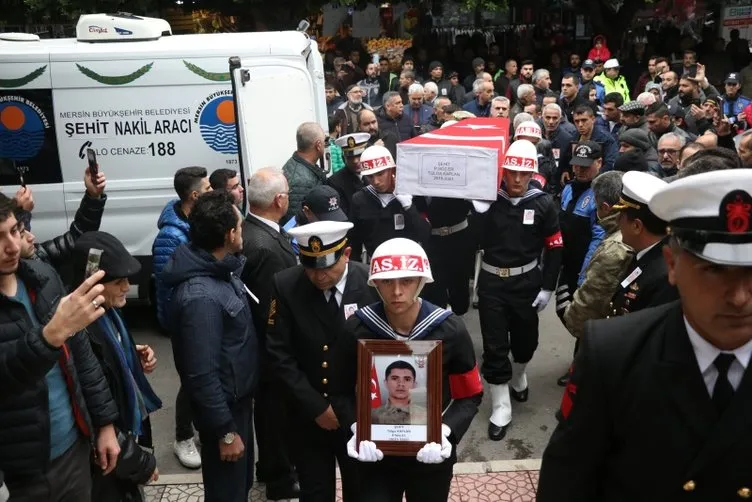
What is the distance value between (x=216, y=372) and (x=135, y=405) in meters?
0.42

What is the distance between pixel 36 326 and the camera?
309 cm

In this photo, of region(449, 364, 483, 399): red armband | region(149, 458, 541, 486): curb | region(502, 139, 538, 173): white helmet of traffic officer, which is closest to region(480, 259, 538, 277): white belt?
region(502, 139, 538, 173): white helmet of traffic officer

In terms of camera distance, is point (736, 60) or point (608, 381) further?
point (736, 60)

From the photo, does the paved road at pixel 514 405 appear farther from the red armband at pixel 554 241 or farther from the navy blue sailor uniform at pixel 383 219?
the navy blue sailor uniform at pixel 383 219

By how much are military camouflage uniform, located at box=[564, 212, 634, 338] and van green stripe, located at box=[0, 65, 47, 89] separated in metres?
4.97

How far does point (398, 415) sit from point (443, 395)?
Answer: 0.30 m

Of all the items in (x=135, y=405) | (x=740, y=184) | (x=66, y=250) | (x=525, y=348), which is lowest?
(x=525, y=348)

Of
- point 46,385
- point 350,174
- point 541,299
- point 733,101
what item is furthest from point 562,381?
point 733,101

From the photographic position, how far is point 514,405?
227 inches

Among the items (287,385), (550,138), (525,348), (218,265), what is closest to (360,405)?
(287,385)

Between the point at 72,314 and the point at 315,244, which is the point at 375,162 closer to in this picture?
the point at 315,244

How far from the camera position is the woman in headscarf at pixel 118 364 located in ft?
11.3

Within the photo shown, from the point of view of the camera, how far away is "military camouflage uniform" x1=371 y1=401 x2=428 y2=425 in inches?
125

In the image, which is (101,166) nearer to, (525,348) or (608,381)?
(525,348)
